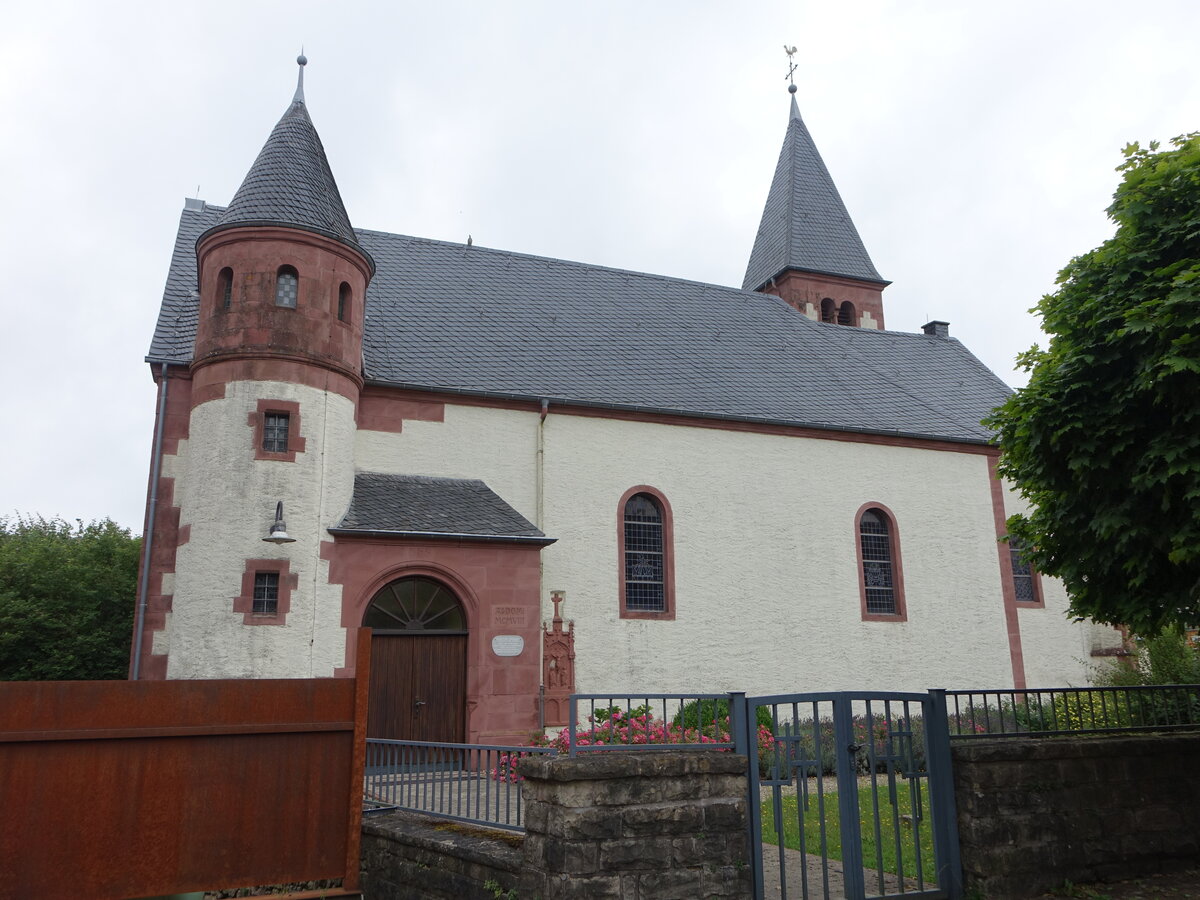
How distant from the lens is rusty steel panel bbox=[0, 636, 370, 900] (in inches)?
184

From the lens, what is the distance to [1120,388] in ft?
29.3

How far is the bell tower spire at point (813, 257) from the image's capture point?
28625 millimetres

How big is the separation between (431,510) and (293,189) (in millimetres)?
5708

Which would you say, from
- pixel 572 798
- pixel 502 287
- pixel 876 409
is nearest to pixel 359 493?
pixel 502 287

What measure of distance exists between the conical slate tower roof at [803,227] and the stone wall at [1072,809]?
21581mm

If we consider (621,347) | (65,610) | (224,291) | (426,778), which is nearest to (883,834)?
(426,778)

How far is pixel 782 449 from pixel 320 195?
32.0 feet

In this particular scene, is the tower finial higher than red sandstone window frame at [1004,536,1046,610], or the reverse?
the tower finial

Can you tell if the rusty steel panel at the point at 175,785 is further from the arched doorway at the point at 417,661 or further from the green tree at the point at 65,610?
the green tree at the point at 65,610

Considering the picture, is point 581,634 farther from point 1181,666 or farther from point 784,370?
point 1181,666

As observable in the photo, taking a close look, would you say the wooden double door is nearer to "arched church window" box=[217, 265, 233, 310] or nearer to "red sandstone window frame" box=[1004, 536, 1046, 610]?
"arched church window" box=[217, 265, 233, 310]

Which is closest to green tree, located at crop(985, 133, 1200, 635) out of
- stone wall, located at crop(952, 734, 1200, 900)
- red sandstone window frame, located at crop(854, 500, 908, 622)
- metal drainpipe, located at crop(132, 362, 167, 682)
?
stone wall, located at crop(952, 734, 1200, 900)

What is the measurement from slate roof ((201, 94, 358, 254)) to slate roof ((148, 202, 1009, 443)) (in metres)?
2.29

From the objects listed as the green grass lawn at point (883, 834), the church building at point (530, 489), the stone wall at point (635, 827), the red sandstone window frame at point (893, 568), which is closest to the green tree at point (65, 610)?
the church building at point (530, 489)
